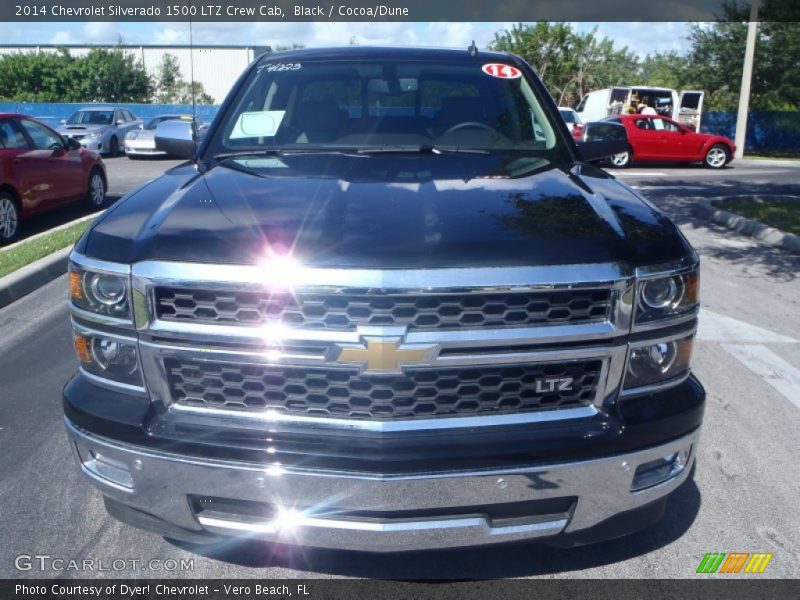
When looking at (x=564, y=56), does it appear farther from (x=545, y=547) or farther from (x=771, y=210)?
Answer: (x=545, y=547)

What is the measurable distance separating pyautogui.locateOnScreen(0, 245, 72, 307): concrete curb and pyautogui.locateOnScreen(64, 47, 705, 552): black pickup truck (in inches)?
188

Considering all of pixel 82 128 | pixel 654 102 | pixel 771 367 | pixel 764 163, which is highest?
pixel 654 102

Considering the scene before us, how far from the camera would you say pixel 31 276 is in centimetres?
729

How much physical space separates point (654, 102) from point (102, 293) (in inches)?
1250

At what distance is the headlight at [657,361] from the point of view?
2502 mm

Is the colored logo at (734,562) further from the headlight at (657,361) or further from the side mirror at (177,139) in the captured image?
the side mirror at (177,139)

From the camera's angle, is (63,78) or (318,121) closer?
(318,121)

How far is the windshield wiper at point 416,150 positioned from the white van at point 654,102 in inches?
1101

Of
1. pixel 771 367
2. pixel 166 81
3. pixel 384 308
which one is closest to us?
pixel 384 308

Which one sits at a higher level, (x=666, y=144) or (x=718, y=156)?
(x=666, y=144)

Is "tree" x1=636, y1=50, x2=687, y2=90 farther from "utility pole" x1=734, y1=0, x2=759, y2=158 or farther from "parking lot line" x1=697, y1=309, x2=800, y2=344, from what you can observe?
"parking lot line" x1=697, y1=309, x2=800, y2=344

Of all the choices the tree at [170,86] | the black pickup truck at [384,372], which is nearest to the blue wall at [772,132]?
the black pickup truck at [384,372]

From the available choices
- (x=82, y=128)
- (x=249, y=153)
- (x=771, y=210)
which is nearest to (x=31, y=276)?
(x=249, y=153)

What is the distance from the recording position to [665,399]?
2.58m
